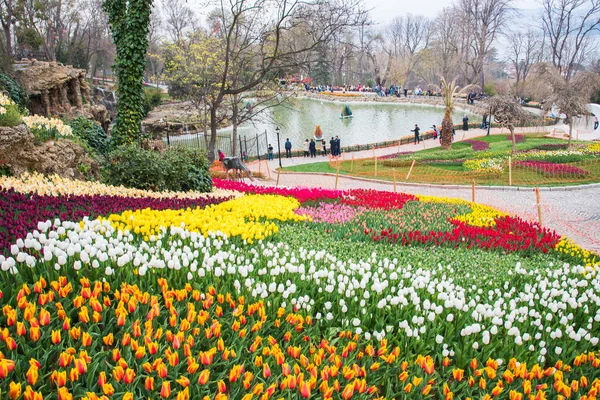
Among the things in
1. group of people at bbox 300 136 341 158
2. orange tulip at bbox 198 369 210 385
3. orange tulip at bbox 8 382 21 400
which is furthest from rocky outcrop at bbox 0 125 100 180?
group of people at bbox 300 136 341 158

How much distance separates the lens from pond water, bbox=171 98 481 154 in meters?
41.8

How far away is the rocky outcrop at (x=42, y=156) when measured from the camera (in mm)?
9062

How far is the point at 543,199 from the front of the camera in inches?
624

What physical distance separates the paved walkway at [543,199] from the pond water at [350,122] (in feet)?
44.1

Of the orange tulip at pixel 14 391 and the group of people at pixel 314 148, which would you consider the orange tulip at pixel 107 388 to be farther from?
the group of people at pixel 314 148

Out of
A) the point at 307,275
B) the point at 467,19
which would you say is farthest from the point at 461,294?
the point at 467,19

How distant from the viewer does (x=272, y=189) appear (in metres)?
13.6

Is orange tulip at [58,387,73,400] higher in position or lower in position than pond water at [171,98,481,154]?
lower

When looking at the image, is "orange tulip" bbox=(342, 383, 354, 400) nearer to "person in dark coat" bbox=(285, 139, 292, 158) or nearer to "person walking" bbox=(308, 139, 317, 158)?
"person in dark coat" bbox=(285, 139, 292, 158)

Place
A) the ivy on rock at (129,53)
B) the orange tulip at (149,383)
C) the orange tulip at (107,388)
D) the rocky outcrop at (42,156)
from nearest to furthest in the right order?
the orange tulip at (107,388) → the orange tulip at (149,383) → the rocky outcrop at (42,156) → the ivy on rock at (129,53)

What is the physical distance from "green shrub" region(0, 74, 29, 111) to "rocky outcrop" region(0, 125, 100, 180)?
10.4 metres

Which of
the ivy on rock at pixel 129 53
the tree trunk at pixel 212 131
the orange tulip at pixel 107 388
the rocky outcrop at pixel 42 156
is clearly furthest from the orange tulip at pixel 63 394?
the tree trunk at pixel 212 131

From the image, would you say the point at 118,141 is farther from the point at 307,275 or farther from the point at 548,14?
the point at 548,14

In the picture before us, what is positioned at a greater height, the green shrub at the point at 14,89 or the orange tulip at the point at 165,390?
the green shrub at the point at 14,89
